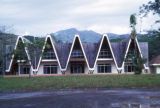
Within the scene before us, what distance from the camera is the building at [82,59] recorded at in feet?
219

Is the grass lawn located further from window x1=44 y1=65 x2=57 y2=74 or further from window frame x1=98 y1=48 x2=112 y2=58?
window x1=44 y1=65 x2=57 y2=74

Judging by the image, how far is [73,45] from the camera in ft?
220

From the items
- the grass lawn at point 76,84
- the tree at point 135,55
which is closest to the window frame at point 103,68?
the tree at point 135,55

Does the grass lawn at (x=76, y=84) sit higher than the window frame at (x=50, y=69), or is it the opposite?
the window frame at (x=50, y=69)

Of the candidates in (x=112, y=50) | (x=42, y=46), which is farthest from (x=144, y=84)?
(x=112, y=50)

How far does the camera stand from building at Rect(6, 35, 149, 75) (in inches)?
2628

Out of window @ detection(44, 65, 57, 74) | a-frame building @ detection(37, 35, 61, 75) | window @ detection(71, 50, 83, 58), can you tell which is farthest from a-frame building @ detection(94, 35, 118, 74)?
window @ detection(44, 65, 57, 74)

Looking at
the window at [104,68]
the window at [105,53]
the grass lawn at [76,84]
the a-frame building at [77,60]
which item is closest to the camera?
the grass lawn at [76,84]

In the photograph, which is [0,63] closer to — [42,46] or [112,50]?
[42,46]

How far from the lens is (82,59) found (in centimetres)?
6812

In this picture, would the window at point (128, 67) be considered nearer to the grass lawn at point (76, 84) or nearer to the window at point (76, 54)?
the window at point (76, 54)

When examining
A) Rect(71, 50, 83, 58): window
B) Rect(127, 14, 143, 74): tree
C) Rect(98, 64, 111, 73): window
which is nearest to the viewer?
Rect(127, 14, 143, 74): tree

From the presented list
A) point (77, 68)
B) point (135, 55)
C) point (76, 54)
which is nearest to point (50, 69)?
point (77, 68)

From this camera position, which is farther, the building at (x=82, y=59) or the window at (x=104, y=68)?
the window at (x=104, y=68)
